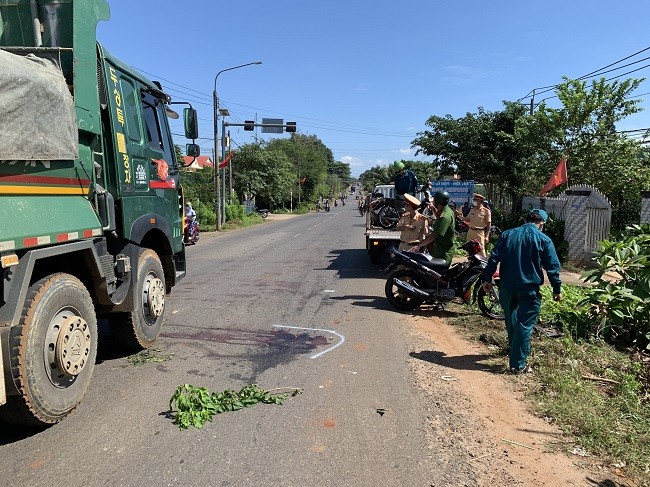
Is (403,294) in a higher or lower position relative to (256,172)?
lower

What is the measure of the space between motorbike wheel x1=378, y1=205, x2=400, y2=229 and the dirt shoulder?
238 inches

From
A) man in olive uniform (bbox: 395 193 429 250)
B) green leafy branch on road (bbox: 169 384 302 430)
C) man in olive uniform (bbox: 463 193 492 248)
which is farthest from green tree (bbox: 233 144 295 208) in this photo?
green leafy branch on road (bbox: 169 384 302 430)

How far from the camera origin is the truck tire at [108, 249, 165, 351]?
185 inches

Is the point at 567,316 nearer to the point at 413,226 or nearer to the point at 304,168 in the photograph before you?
the point at 413,226

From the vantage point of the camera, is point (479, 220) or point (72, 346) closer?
point (72, 346)

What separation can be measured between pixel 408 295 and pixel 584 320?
2.29m

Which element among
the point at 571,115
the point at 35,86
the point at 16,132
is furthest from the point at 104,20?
the point at 571,115

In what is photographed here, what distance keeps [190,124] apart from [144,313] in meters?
2.63

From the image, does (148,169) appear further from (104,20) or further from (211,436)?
(211,436)

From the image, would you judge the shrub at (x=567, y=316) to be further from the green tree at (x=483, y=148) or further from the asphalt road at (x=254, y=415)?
the green tree at (x=483, y=148)

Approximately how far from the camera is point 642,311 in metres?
5.23

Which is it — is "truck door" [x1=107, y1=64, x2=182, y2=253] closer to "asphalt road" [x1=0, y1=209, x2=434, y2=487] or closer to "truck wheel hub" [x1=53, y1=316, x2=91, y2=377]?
"truck wheel hub" [x1=53, y1=316, x2=91, y2=377]

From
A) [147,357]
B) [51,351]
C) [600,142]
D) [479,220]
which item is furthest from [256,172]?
[51,351]

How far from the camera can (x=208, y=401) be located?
3768 mm
